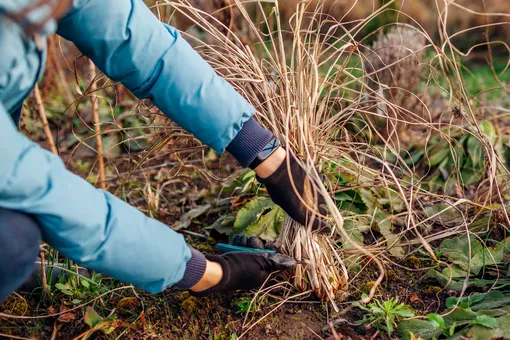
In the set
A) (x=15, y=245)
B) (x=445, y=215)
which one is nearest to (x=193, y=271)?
(x=15, y=245)

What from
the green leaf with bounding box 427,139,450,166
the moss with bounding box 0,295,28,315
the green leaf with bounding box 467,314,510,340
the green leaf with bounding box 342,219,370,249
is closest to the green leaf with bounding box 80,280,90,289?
the moss with bounding box 0,295,28,315

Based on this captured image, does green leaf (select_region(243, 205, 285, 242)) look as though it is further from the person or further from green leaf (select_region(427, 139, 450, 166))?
green leaf (select_region(427, 139, 450, 166))

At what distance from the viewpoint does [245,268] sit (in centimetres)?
145

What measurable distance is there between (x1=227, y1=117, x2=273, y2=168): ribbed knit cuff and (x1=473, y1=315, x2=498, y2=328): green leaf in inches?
25.5

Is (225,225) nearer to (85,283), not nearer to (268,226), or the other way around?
(268,226)

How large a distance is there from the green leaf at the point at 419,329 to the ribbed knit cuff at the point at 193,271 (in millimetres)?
518

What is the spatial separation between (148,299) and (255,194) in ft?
2.04

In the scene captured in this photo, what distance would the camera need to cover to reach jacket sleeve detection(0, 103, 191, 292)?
1058 mm

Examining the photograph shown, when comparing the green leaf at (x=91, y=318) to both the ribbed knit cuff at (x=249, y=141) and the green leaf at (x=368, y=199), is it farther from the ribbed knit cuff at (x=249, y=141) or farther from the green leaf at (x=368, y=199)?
the green leaf at (x=368, y=199)

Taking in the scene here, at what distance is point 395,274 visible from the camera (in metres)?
1.69

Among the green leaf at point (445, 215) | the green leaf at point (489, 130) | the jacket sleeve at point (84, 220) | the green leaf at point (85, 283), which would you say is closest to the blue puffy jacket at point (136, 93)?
the jacket sleeve at point (84, 220)

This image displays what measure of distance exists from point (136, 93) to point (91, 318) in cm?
56

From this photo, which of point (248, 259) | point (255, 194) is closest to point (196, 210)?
point (255, 194)

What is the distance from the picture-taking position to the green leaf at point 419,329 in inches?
54.9
